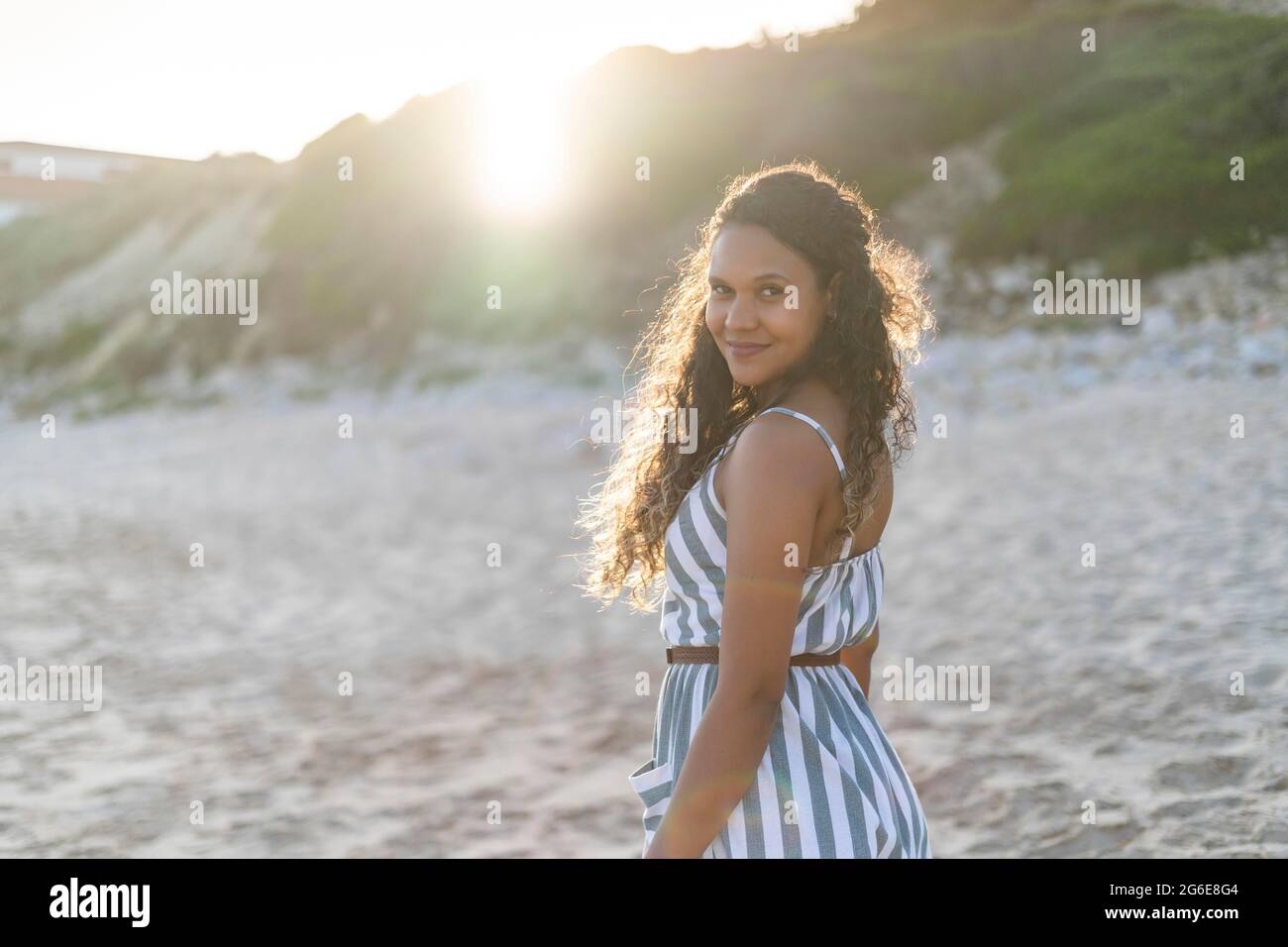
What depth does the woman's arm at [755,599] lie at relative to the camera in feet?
6.21

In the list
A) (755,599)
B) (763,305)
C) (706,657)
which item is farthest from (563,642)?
(755,599)

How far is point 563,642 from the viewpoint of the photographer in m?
8.46

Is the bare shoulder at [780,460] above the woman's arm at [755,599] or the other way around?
above

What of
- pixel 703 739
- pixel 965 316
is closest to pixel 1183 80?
pixel 965 316

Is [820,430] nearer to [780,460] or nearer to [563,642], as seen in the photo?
[780,460]

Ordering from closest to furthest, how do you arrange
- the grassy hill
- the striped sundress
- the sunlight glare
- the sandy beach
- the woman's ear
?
the striped sundress
the woman's ear
the sandy beach
the grassy hill
the sunlight glare

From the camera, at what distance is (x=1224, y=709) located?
5789 millimetres

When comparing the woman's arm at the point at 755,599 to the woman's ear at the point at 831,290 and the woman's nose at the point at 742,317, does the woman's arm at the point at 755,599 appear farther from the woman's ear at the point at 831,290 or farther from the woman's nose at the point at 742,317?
the woman's ear at the point at 831,290

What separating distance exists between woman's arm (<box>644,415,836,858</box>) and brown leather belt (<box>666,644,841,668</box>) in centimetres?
14

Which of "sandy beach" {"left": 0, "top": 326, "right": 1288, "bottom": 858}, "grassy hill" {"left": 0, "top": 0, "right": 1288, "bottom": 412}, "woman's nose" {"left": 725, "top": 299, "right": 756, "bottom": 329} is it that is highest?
"grassy hill" {"left": 0, "top": 0, "right": 1288, "bottom": 412}

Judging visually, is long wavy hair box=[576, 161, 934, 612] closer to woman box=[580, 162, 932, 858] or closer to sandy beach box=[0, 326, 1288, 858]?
woman box=[580, 162, 932, 858]

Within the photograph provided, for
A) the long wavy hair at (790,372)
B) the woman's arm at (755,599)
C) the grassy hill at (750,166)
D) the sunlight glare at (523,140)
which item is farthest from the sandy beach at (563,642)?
the sunlight glare at (523,140)

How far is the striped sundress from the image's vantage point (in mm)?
2037

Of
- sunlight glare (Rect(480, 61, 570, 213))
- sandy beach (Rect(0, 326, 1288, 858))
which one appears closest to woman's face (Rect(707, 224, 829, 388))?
sandy beach (Rect(0, 326, 1288, 858))
